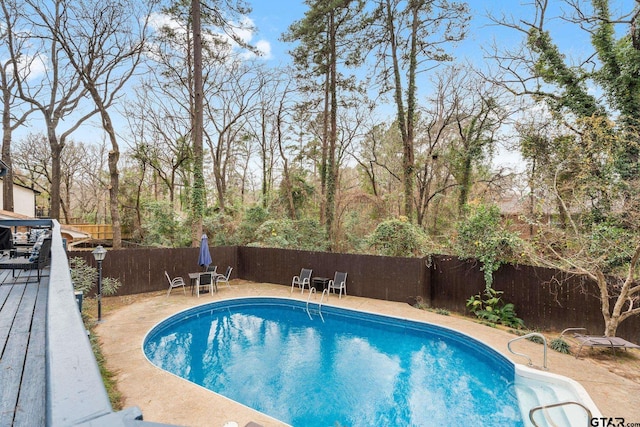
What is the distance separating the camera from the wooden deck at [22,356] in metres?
1.49

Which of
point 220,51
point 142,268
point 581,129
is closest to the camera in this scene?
point 581,129

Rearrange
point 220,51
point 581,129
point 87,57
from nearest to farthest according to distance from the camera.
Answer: point 581,129
point 87,57
point 220,51

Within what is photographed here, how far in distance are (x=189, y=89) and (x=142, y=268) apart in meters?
9.54

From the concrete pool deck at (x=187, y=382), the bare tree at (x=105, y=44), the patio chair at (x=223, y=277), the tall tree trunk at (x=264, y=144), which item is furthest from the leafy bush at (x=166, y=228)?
the tall tree trunk at (x=264, y=144)

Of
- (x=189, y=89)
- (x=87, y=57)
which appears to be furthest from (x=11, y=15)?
(x=189, y=89)

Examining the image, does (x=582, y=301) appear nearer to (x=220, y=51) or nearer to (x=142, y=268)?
(x=142, y=268)

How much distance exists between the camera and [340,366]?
609 cm

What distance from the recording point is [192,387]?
15.0 feet

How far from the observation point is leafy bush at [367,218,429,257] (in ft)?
31.8

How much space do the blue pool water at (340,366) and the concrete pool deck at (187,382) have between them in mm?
387

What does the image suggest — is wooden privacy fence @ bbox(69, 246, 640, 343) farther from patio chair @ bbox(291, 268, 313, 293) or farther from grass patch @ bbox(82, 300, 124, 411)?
grass patch @ bbox(82, 300, 124, 411)

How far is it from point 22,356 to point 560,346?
796 centimetres

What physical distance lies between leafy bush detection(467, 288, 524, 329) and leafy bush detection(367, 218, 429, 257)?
2.00 m

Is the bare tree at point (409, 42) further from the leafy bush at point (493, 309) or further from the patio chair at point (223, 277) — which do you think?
the patio chair at point (223, 277)
